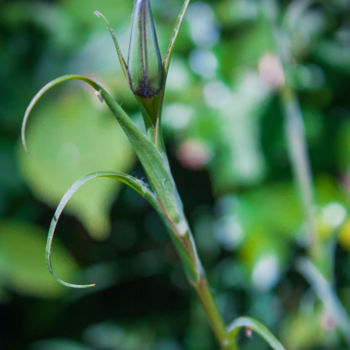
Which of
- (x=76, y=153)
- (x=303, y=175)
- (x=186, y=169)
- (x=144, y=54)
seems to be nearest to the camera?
(x=144, y=54)

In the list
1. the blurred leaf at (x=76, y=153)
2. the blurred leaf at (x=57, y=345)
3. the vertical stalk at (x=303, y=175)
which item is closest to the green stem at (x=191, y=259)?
the vertical stalk at (x=303, y=175)

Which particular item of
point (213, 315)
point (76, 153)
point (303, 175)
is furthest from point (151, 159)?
point (76, 153)

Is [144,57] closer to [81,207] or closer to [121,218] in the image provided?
[81,207]

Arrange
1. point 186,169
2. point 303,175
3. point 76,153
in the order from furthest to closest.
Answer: point 186,169 < point 76,153 < point 303,175

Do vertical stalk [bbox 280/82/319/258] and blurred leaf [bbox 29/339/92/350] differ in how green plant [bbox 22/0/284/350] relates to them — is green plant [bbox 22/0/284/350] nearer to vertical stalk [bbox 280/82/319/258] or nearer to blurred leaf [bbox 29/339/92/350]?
vertical stalk [bbox 280/82/319/258]

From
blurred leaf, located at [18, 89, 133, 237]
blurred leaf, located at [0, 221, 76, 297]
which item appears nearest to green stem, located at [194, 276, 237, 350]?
blurred leaf, located at [18, 89, 133, 237]

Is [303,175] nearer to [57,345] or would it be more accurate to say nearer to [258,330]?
[258,330]
